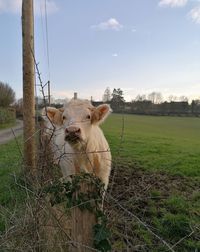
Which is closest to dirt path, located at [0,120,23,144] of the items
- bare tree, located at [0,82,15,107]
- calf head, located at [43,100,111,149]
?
calf head, located at [43,100,111,149]

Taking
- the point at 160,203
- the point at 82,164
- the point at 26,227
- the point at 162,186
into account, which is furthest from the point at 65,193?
the point at 162,186

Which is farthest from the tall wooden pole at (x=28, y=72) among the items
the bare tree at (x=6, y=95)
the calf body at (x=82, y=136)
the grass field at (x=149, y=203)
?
the bare tree at (x=6, y=95)

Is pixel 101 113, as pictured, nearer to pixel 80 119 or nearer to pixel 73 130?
pixel 80 119

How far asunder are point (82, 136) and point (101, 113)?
0.93m

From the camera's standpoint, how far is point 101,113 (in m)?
5.76

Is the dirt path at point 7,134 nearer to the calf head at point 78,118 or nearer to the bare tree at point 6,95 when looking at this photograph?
the calf head at point 78,118

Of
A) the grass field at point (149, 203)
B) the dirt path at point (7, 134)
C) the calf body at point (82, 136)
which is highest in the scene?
the calf body at point (82, 136)

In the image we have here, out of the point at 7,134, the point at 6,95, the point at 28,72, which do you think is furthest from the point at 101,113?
the point at 6,95

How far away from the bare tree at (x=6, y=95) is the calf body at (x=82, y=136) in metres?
45.1

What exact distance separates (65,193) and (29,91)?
5116 millimetres

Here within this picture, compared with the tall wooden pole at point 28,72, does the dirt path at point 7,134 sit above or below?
below

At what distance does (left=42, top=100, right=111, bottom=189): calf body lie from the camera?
5.03 metres

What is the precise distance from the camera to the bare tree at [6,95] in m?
48.8

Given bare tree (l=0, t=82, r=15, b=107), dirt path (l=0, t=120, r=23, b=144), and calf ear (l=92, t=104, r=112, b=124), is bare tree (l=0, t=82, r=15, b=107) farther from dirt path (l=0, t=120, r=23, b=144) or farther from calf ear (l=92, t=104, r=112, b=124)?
calf ear (l=92, t=104, r=112, b=124)
